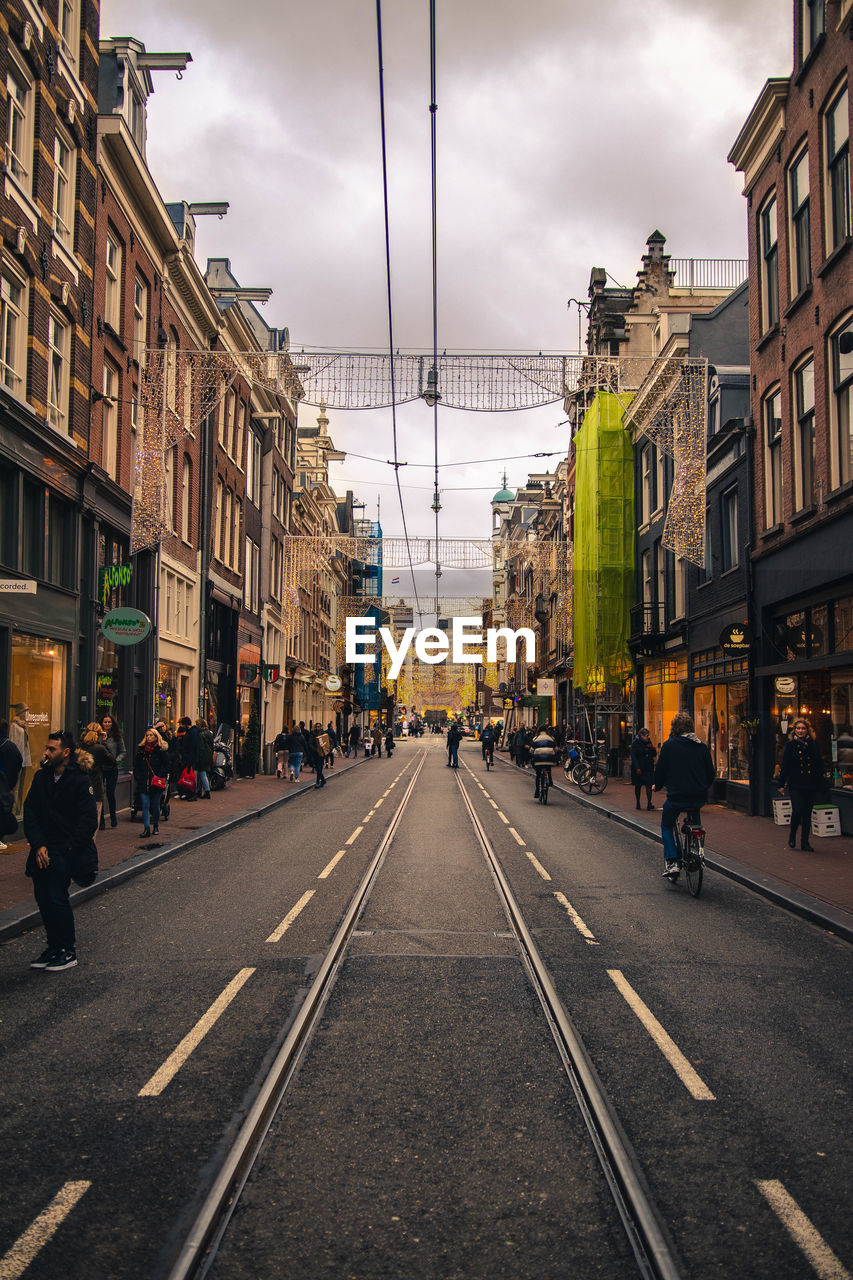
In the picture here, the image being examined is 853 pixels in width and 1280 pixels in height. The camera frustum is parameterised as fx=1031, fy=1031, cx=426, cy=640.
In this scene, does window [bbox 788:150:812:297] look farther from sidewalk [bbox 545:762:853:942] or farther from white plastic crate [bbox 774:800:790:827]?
sidewalk [bbox 545:762:853:942]

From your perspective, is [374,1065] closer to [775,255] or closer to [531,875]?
[531,875]

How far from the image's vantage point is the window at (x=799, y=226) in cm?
1886

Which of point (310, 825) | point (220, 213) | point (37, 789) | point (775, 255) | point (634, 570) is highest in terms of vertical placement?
point (220, 213)

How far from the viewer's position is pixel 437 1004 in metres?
6.89

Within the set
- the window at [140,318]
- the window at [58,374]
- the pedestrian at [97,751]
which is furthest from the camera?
the window at [140,318]

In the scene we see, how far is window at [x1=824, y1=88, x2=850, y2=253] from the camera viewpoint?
16.8 m

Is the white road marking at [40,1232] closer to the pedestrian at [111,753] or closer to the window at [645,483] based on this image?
the pedestrian at [111,753]

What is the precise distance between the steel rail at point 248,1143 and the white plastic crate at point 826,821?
9.22 meters

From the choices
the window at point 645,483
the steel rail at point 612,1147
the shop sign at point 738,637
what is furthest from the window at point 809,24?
the steel rail at point 612,1147

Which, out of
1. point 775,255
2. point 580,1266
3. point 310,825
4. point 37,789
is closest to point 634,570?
point 775,255

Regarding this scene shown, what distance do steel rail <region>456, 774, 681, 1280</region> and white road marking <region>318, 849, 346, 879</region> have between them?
5.24 m

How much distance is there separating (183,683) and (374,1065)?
81.5 ft

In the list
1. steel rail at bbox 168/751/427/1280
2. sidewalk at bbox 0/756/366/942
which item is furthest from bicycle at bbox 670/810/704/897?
sidewalk at bbox 0/756/366/942

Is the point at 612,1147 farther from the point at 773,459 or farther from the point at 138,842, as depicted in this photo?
the point at 773,459
